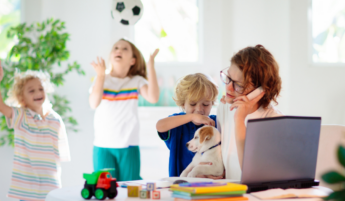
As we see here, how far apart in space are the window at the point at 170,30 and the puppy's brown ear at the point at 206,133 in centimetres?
230

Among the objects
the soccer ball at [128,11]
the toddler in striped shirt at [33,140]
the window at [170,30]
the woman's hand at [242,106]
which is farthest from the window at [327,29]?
the toddler in striped shirt at [33,140]

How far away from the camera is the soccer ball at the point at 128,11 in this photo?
243cm

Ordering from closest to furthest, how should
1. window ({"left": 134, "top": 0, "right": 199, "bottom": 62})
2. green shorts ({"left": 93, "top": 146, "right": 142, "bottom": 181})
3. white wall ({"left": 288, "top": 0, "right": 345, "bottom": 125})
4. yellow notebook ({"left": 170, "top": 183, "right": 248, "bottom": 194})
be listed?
yellow notebook ({"left": 170, "top": 183, "right": 248, "bottom": 194})
green shorts ({"left": 93, "top": 146, "right": 142, "bottom": 181})
white wall ({"left": 288, "top": 0, "right": 345, "bottom": 125})
window ({"left": 134, "top": 0, "right": 199, "bottom": 62})

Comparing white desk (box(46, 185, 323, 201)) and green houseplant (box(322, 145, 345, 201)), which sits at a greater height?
green houseplant (box(322, 145, 345, 201))

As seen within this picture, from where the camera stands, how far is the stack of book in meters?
0.79

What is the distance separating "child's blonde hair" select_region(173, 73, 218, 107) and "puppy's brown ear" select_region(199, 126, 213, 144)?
0.28 metres

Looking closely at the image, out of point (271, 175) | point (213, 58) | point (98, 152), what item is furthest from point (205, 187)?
point (213, 58)

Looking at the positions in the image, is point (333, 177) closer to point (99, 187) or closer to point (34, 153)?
point (99, 187)

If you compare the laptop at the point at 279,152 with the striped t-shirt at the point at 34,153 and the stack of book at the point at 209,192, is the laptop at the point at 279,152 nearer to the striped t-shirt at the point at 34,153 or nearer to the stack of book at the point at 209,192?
the stack of book at the point at 209,192

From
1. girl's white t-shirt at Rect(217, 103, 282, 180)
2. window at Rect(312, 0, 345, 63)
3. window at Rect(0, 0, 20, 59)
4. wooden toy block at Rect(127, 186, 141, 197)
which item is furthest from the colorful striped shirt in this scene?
window at Rect(312, 0, 345, 63)

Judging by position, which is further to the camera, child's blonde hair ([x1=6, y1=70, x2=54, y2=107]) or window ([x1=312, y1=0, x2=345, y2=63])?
window ([x1=312, y1=0, x2=345, y2=63])

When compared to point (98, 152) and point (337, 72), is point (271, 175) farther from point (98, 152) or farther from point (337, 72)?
point (337, 72)

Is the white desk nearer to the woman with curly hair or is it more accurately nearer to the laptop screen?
the laptop screen

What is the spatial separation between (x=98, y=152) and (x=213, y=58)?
5.50ft
